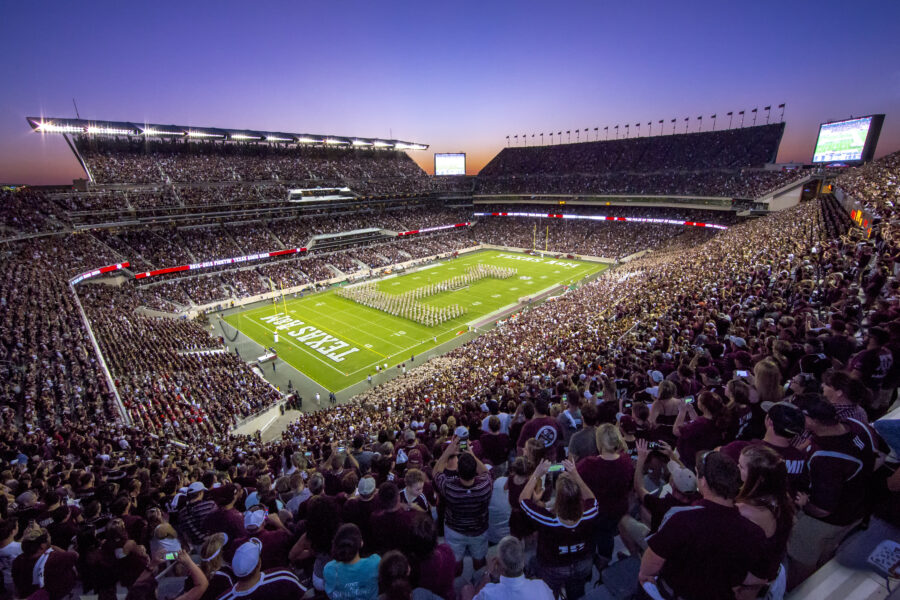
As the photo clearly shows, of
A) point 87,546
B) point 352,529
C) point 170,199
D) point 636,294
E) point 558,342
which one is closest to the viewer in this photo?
point 352,529

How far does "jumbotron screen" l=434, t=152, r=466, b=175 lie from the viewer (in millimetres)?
83625

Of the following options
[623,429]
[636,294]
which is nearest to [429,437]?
[623,429]

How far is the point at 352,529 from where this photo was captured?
3236mm

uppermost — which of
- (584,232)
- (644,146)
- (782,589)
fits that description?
A: (644,146)

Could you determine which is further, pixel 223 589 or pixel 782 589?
pixel 223 589

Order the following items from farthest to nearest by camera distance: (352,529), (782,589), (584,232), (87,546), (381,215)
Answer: (381,215)
(584,232)
(87,546)
(352,529)
(782,589)

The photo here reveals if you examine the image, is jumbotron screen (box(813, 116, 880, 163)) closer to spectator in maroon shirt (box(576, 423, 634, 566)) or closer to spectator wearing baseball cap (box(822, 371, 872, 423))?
spectator wearing baseball cap (box(822, 371, 872, 423))

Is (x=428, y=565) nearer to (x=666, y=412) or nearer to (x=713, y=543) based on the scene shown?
(x=713, y=543)

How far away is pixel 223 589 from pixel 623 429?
14.4 feet

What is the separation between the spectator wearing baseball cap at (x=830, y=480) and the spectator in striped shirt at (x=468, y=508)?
250 centimetres

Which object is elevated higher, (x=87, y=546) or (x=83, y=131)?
(x=83, y=131)

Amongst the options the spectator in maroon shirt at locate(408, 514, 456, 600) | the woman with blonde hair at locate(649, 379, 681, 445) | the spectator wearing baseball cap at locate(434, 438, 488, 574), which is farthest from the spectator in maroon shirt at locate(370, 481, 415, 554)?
the woman with blonde hair at locate(649, 379, 681, 445)

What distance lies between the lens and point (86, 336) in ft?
71.1

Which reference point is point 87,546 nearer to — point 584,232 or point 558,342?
point 558,342
